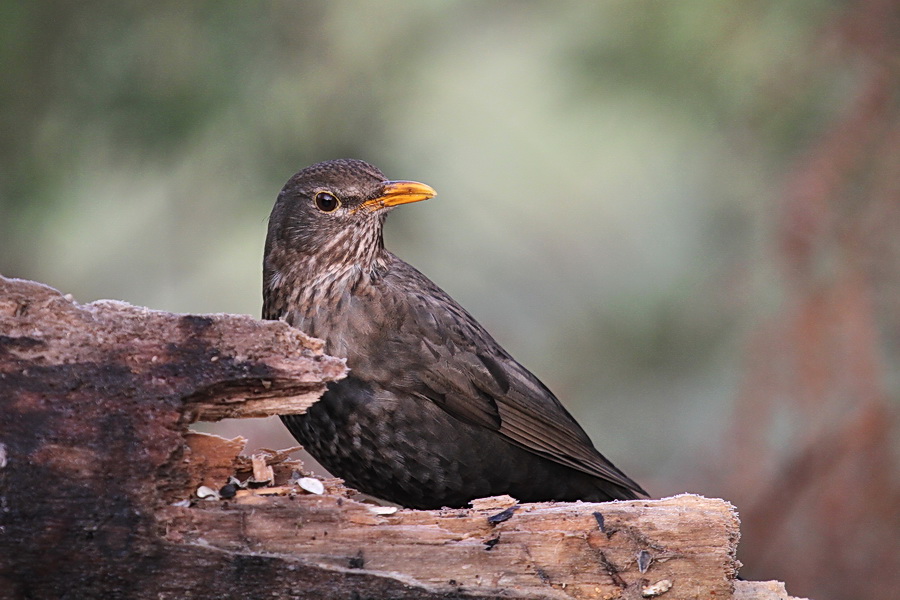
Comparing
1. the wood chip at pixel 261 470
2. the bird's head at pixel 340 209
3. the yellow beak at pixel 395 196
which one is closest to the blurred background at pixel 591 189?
the bird's head at pixel 340 209

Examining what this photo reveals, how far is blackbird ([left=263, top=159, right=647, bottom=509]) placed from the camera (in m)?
3.87

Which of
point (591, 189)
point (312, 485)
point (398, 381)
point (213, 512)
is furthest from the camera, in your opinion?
point (591, 189)

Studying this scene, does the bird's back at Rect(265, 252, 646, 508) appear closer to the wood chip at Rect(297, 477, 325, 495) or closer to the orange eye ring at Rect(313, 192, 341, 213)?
the orange eye ring at Rect(313, 192, 341, 213)

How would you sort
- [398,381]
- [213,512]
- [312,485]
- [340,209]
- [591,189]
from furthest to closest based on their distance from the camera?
1. [591,189]
2. [340,209]
3. [398,381]
4. [312,485]
5. [213,512]

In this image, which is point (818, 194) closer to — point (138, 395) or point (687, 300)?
point (687, 300)

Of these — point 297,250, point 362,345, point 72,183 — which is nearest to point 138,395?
point 362,345

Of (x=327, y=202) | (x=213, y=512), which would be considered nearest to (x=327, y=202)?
(x=327, y=202)

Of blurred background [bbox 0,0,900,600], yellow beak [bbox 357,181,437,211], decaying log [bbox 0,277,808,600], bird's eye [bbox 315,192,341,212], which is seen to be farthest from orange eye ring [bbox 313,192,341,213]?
blurred background [bbox 0,0,900,600]

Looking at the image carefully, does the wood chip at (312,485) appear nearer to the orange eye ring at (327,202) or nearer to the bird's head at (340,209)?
the bird's head at (340,209)

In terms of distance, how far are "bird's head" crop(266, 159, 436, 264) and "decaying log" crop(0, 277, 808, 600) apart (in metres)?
1.44

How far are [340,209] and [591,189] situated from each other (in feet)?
11.6

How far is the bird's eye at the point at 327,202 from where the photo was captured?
430 centimetres

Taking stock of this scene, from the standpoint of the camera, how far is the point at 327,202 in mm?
4312

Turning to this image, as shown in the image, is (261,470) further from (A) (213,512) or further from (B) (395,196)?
(B) (395,196)
